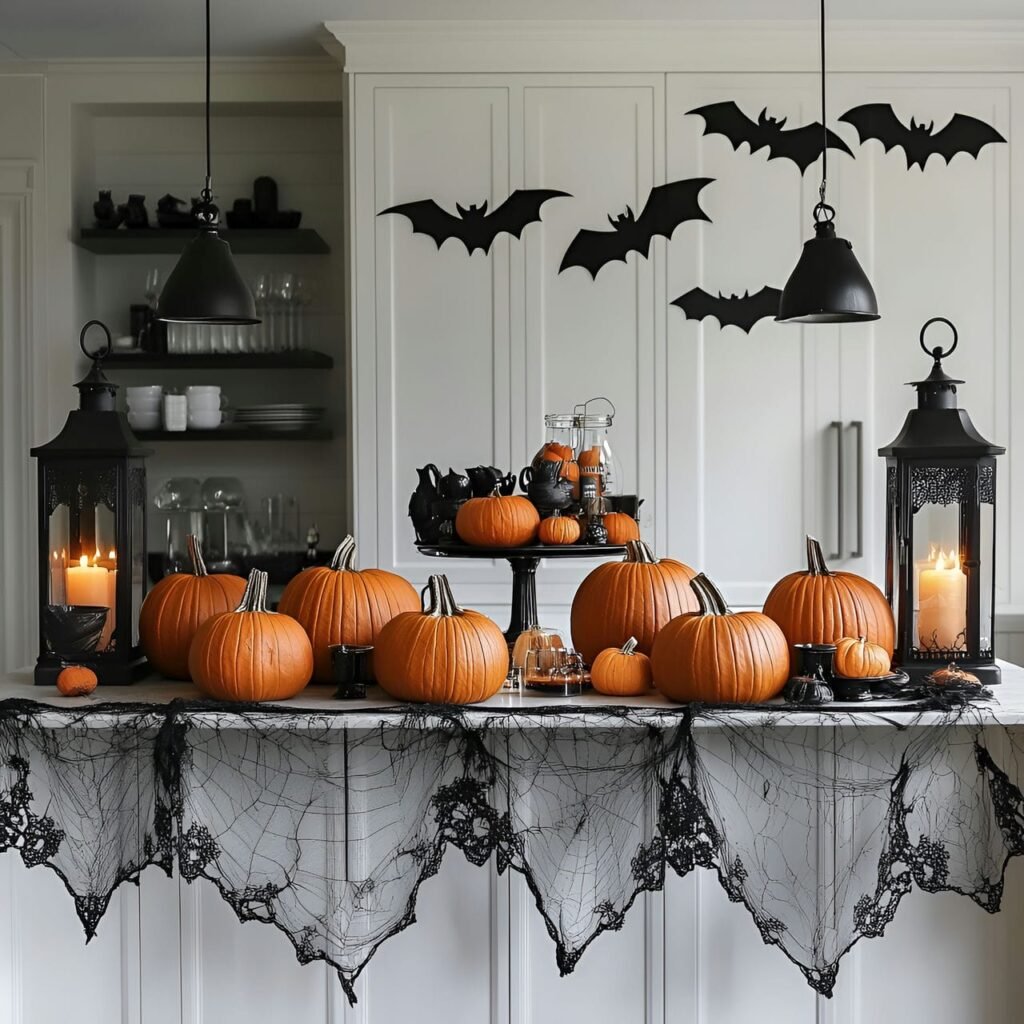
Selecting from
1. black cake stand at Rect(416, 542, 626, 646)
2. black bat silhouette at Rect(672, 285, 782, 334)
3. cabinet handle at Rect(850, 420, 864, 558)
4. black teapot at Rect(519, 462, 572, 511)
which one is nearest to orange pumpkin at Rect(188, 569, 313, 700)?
black cake stand at Rect(416, 542, 626, 646)

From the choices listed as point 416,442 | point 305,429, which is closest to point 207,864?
point 416,442

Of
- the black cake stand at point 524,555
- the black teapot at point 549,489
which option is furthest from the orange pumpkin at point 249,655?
the black teapot at point 549,489

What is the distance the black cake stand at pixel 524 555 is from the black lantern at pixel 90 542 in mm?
569

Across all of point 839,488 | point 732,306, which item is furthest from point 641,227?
point 839,488

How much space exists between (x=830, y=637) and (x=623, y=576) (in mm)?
362

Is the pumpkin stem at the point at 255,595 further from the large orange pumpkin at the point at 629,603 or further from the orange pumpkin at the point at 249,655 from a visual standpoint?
the large orange pumpkin at the point at 629,603

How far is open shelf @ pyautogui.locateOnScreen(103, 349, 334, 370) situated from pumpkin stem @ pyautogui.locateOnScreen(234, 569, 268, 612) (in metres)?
2.27

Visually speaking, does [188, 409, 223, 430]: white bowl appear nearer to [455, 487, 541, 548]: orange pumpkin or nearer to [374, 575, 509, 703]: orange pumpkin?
[455, 487, 541, 548]: orange pumpkin

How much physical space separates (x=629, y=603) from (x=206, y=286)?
1.02 metres

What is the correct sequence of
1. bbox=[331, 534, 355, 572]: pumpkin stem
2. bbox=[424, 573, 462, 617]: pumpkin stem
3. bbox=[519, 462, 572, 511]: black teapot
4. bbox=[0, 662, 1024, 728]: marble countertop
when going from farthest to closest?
bbox=[519, 462, 572, 511]: black teapot
bbox=[331, 534, 355, 572]: pumpkin stem
bbox=[424, 573, 462, 617]: pumpkin stem
bbox=[0, 662, 1024, 728]: marble countertop

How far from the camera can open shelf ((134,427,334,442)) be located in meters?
3.96

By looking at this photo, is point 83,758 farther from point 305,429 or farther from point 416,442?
point 305,429

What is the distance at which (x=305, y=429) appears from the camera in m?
4.01

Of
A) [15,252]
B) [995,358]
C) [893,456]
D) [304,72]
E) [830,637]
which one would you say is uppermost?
[304,72]
